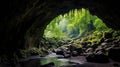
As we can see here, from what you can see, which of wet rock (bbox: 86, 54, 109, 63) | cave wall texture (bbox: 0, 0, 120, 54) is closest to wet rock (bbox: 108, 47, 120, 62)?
wet rock (bbox: 86, 54, 109, 63)

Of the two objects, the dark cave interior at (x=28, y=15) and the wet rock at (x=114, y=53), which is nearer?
the dark cave interior at (x=28, y=15)

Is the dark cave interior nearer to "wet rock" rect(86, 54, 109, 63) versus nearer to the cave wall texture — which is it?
the cave wall texture

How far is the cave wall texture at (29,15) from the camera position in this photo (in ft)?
44.0

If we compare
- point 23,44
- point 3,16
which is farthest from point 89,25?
point 3,16

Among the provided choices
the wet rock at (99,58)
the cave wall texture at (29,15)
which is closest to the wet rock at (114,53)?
the wet rock at (99,58)

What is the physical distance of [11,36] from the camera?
753 inches

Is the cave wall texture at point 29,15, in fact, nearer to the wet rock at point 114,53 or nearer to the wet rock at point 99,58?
the wet rock at point 114,53

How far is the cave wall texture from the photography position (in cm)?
1341

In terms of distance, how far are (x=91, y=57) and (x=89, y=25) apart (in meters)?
24.1

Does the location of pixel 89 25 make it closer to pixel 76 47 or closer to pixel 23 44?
pixel 76 47

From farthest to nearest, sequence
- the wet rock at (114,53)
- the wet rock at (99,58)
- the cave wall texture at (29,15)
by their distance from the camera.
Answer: the wet rock at (114,53) → the wet rock at (99,58) → the cave wall texture at (29,15)

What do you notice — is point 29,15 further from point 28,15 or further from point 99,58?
point 99,58

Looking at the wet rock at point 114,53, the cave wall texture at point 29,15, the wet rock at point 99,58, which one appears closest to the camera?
the cave wall texture at point 29,15

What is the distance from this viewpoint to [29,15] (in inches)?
744
